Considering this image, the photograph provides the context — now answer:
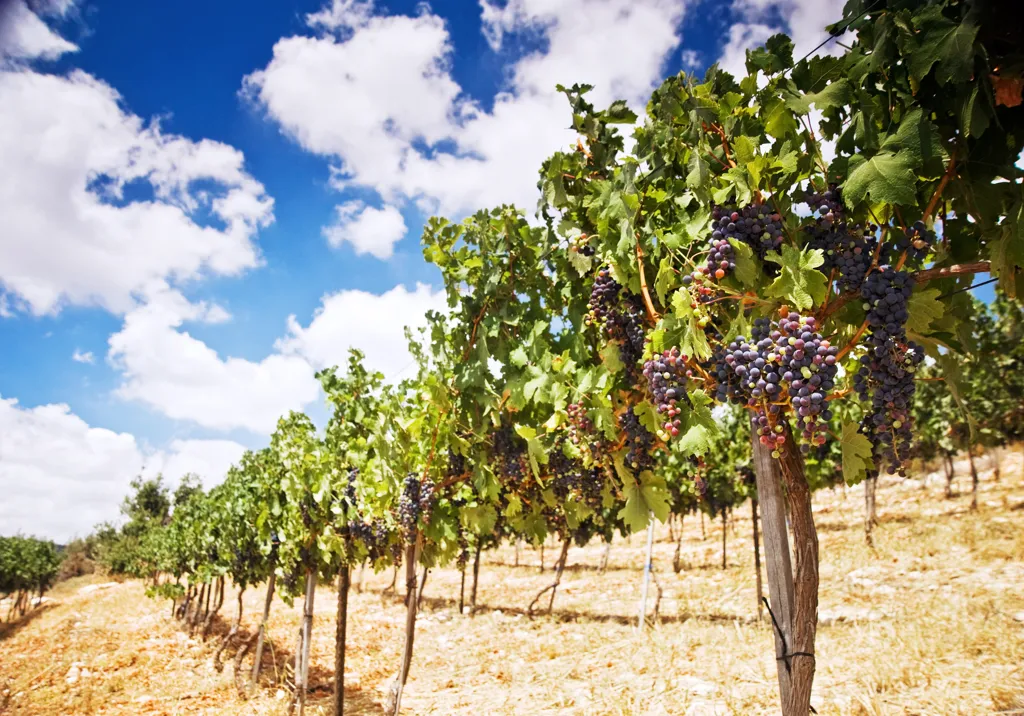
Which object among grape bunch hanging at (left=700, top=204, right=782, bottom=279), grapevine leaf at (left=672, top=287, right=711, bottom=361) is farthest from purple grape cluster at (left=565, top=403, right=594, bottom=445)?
grape bunch hanging at (left=700, top=204, right=782, bottom=279)

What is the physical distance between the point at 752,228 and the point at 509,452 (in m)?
3.14

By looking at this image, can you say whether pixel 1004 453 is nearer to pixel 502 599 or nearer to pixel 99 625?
pixel 502 599

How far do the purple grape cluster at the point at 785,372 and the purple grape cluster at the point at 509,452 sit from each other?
2.89 m

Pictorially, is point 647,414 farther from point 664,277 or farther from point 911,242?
point 911,242

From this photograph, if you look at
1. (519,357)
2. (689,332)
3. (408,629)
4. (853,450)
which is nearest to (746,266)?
(689,332)

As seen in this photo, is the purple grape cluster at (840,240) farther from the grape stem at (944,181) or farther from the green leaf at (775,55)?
the green leaf at (775,55)

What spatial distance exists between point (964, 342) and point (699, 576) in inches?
651

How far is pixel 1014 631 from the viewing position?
23.0 ft

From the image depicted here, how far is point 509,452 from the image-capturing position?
5141 mm

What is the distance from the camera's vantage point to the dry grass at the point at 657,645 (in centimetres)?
629

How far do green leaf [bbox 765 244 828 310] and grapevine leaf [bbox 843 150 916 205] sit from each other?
0.25m

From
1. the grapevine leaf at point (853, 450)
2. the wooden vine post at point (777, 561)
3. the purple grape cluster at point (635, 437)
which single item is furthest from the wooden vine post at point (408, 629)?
the grapevine leaf at point (853, 450)

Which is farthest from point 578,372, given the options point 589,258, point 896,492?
point 896,492

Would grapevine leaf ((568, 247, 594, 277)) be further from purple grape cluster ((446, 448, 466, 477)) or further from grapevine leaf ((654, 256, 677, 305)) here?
purple grape cluster ((446, 448, 466, 477))
